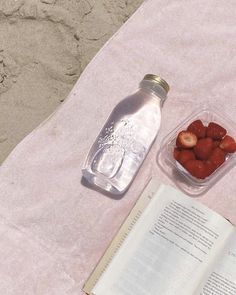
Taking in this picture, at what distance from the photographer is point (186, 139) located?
1.19m

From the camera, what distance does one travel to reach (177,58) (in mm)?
1254

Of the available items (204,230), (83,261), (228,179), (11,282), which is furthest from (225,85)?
(11,282)

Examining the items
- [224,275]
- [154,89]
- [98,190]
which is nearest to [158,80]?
[154,89]

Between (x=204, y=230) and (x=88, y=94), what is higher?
(x=88, y=94)

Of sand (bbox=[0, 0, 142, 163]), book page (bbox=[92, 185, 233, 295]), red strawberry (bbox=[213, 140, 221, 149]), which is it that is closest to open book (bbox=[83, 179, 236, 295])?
book page (bbox=[92, 185, 233, 295])

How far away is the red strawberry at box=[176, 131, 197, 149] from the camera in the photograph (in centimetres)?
118

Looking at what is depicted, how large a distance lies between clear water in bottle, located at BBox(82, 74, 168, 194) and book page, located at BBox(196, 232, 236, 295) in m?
0.25

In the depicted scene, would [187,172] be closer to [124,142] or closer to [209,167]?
[209,167]

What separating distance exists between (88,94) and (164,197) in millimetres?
284

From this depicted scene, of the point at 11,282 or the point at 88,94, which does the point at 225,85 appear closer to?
the point at 88,94

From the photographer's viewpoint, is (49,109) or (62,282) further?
(49,109)

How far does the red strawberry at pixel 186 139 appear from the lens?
1185 millimetres

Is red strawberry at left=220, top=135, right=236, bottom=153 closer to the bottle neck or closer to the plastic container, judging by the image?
the plastic container

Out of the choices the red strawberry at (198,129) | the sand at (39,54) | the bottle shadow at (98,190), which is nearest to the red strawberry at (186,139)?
the red strawberry at (198,129)
